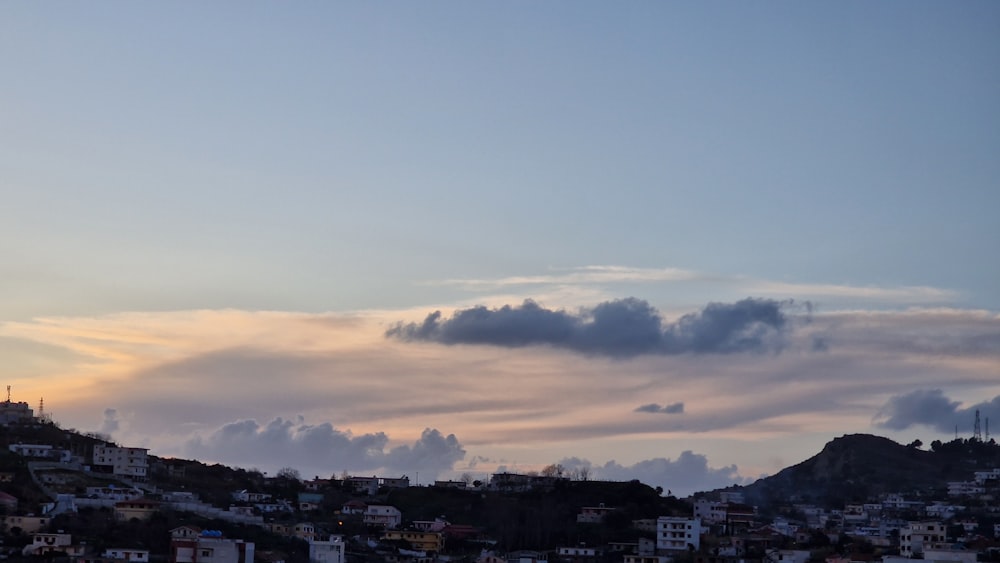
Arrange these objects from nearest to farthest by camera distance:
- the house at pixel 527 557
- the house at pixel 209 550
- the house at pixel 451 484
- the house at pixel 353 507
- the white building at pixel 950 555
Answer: the house at pixel 209 550, the white building at pixel 950 555, the house at pixel 527 557, the house at pixel 353 507, the house at pixel 451 484

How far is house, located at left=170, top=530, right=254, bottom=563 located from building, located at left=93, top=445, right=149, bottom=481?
1884cm

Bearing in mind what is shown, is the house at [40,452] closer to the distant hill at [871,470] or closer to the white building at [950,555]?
the white building at [950,555]

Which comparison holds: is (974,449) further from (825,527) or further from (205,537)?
(205,537)

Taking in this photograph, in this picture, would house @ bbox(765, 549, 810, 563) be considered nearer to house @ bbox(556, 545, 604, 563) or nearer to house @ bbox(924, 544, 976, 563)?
house @ bbox(924, 544, 976, 563)

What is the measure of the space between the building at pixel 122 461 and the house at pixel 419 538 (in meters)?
14.3

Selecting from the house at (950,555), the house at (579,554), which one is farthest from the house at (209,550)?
the house at (950,555)

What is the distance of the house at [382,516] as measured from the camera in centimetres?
7869

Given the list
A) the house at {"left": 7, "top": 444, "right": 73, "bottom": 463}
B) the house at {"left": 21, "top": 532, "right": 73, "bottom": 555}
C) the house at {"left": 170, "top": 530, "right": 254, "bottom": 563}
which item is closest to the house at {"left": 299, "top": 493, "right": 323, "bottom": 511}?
the house at {"left": 7, "top": 444, "right": 73, "bottom": 463}

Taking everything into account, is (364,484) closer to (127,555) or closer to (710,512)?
(710,512)

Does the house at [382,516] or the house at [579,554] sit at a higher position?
the house at [382,516]

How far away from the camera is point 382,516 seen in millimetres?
79562

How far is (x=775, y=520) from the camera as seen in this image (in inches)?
3661

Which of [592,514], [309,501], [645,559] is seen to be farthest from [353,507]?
[645,559]

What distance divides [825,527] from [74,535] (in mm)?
47393
